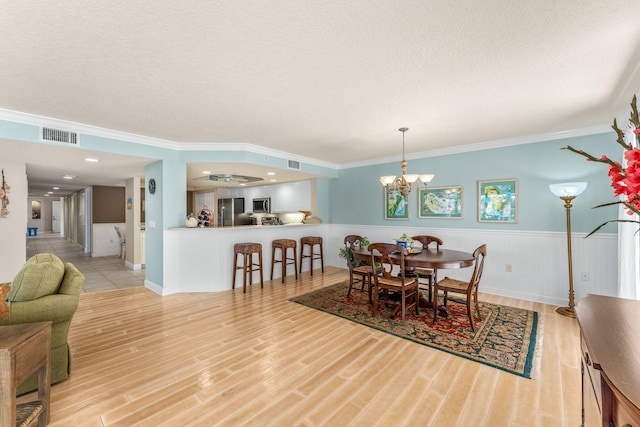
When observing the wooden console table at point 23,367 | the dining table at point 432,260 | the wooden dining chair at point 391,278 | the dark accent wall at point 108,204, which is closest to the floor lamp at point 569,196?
the dining table at point 432,260

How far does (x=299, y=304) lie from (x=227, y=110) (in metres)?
2.63

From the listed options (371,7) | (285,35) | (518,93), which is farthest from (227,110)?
(518,93)

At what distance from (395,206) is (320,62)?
3841mm

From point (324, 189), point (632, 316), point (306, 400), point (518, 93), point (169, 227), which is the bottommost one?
point (306, 400)

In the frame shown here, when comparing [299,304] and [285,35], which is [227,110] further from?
[299,304]

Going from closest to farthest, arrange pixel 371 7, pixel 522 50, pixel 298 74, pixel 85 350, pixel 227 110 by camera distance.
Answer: pixel 371 7
pixel 522 50
pixel 298 74
pixel 85 350
pixel 227 110

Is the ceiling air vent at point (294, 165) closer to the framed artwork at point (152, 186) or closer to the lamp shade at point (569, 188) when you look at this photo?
the framed artwork at point (152, 186)

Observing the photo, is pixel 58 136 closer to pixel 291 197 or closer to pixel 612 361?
pixel 291 197

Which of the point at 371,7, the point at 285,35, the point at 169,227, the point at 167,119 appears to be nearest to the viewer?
the point at 371,7

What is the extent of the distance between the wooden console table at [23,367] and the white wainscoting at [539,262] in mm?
5009

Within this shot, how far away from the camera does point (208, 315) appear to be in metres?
3.42

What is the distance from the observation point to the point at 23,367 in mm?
1439

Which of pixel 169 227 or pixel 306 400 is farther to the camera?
pixel 169 227

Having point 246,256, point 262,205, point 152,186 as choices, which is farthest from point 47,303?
point 262,205
